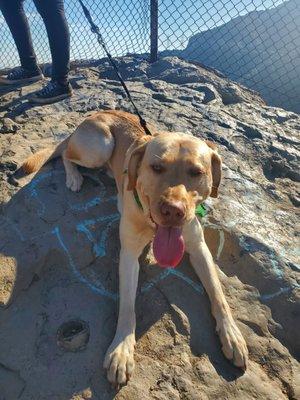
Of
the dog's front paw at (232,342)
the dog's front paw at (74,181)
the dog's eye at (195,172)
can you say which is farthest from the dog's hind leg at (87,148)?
the dog's front paw at (232,342)

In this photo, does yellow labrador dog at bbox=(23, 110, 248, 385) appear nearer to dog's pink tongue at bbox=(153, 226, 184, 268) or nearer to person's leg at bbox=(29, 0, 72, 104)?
dog's pink tongue at bbox=(153, 226, 184, 268)

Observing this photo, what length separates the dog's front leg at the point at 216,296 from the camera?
273cm

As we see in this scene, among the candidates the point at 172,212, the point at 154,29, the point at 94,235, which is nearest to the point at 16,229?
the point at 94,235

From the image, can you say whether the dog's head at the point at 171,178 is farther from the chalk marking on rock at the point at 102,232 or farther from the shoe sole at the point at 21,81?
the shoe sole at the point at 21,81

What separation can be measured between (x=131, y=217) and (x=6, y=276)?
0.96m

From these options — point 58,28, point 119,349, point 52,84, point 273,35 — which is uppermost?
point 58,28

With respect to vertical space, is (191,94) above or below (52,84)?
below

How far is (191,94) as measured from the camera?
5.89 metres

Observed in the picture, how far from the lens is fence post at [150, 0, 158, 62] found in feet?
21.9

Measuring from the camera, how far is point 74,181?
3805 mm

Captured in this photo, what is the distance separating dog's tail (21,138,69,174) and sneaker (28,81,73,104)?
136 centimetres

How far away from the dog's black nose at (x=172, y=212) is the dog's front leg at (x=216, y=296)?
0.55 metres

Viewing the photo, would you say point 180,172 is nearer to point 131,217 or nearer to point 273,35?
point 131,217

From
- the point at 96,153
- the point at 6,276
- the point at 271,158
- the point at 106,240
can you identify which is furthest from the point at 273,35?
the point at 6,276
